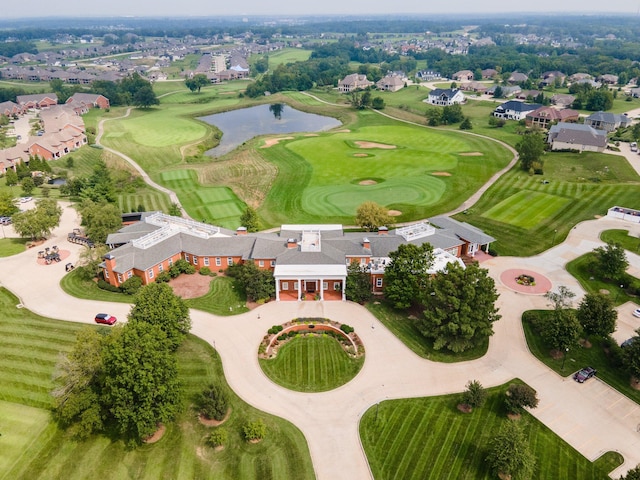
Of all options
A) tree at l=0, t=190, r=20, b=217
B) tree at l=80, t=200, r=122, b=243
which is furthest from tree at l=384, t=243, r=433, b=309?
tree at l=0, t=190, r=20, b=217

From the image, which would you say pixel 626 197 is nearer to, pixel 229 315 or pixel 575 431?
pixel 575 431

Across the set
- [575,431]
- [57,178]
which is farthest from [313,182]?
[575,431]

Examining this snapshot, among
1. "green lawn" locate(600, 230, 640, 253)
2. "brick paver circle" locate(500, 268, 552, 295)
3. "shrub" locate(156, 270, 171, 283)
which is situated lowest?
"brick paver circle" locate(500, 268, 552, 295)

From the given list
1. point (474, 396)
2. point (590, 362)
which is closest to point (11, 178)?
point (474, 396)

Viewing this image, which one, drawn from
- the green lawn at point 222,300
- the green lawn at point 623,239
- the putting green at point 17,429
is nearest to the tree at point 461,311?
the green lawn at point 222,300

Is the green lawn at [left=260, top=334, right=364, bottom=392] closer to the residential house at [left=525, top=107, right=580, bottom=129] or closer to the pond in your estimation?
the pond

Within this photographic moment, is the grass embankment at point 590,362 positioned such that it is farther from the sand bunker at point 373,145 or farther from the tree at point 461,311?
the sand bunker at point 373,145
